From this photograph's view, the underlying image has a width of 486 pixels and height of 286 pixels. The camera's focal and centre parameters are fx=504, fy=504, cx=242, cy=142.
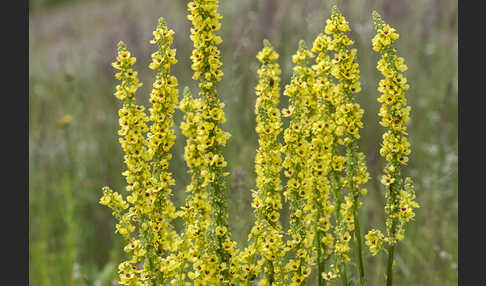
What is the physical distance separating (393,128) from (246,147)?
2896 millimetres

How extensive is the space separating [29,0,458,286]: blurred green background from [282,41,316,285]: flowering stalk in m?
1.29

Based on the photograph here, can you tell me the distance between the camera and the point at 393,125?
3.20m

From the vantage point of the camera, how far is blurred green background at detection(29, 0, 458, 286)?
553 cm

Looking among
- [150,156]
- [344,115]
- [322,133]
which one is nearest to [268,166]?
[322,133]

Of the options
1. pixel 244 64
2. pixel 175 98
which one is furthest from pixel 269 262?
pixel 244 64

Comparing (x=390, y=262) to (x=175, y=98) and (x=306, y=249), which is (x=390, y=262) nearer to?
(x=306, y=249)

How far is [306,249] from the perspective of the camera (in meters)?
3.41

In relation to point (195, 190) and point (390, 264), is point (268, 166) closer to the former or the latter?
point (195, 190)

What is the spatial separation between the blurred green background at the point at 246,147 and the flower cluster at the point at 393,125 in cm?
149

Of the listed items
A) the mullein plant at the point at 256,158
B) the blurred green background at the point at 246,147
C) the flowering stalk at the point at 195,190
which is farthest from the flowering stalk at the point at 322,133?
the blurred green background at the point at 246,147

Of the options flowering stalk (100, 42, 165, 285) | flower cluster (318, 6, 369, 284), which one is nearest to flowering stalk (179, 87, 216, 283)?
flowering stalk (100, 42, 165, 285)

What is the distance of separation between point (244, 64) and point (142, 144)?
5.30 metres

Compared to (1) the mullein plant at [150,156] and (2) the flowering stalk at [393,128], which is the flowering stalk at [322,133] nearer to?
(2) the flowering stalk at [393,128]

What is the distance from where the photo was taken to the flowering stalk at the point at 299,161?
3180 mm
